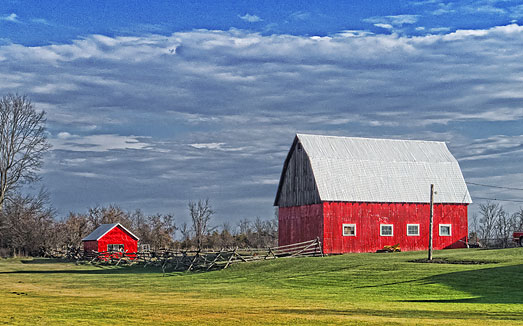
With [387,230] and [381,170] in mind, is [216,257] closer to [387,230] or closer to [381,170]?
[387,230]

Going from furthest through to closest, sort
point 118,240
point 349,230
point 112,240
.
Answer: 1. point 118,240
2. point 112,240
3. point 349,230

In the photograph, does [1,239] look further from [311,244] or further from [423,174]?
[423,174]

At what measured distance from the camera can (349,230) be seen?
54.1 meters

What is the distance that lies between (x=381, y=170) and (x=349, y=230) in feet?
22.2

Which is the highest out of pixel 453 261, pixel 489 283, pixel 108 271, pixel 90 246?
pixel 453 261

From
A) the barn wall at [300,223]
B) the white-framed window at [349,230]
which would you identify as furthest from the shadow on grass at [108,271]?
the white-framed window at [349,230]

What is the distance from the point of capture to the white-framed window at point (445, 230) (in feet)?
188

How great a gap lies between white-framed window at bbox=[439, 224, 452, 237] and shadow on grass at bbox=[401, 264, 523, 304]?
21.1 metres

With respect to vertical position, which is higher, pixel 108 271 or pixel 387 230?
pixel 387 230

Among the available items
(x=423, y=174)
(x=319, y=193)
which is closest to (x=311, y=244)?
(x=319, y=193)

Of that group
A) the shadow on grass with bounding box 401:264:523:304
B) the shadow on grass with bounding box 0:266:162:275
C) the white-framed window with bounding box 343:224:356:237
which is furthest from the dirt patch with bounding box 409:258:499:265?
the shadow on grass with bounding box 0:266:162:275

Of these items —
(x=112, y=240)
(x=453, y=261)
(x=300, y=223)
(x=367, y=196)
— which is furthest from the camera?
(x=112, y=240)

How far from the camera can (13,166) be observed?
69750 millimetres

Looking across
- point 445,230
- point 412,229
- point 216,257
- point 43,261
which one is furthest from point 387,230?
point 43,261
